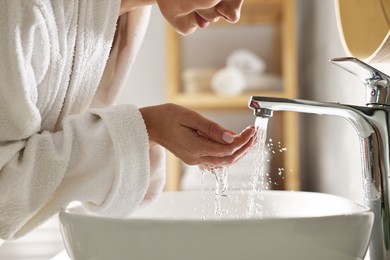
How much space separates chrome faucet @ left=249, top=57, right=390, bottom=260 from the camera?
0.75m

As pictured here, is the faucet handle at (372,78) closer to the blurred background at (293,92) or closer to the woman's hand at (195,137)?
the woman's hand at (195,137)

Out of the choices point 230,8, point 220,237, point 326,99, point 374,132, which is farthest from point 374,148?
point 326,99

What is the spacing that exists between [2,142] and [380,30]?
54cm

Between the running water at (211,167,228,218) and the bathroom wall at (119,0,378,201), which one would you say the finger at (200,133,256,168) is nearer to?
the running water at (211,167,228,218)

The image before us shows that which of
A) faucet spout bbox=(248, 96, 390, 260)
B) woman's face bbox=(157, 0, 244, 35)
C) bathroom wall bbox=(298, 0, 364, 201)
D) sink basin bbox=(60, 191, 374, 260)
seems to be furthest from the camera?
bathroom wall bbox=(298, 0, 364, 201)

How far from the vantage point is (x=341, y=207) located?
0.82 m

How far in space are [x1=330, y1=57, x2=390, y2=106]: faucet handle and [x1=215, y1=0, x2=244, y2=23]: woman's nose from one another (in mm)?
286

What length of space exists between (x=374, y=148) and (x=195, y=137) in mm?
212

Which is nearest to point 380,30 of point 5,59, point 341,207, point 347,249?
point 341,207

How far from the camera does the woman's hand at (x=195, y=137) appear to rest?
0.78m

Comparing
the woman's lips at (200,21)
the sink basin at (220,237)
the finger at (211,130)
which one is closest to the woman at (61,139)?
the finger at (211,130)

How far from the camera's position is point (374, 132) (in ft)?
2.52

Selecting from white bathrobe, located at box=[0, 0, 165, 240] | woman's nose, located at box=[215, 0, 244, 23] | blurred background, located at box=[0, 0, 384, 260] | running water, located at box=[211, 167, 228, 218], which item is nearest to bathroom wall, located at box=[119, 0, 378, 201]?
blurred background, located at box=[0, 0, 384, 260]

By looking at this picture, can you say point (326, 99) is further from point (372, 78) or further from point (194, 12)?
point (372, 78)
